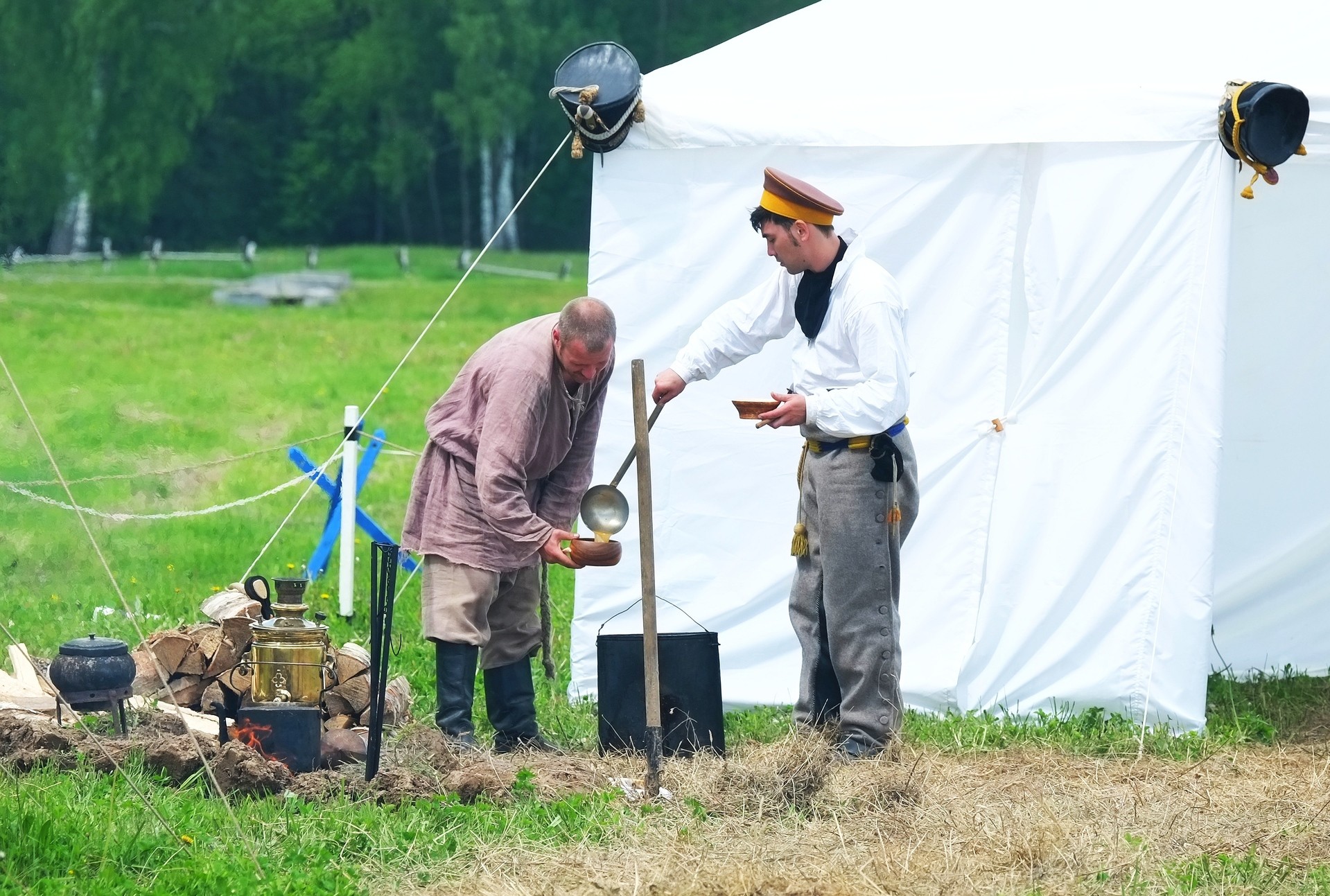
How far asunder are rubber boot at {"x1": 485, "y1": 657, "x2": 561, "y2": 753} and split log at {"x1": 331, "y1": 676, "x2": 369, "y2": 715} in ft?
1.46

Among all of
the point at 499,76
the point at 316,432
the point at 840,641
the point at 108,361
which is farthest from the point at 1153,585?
the point at 499,76

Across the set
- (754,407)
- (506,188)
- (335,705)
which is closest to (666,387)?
(754,407)

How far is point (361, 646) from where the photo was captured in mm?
5910

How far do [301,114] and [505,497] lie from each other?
138ft

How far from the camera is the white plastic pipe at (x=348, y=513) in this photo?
705 centimetres

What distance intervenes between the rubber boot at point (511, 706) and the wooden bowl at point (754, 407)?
1.10 metres

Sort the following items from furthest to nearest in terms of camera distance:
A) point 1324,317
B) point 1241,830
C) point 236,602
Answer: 1. point 1324,317
2. point 236,602
3. point 1241,830

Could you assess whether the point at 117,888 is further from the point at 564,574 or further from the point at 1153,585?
the point at 564,574

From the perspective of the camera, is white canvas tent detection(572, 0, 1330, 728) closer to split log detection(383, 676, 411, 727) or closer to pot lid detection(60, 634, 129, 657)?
split log detection(383, 676, 411, 727)

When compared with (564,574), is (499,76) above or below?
above

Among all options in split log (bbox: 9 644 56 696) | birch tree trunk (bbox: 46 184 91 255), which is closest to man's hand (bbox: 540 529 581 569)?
split log (bbox: 9 644 56 696)

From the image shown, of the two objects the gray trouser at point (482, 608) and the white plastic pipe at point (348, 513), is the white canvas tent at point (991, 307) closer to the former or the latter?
the gray trouser at point (482, 608)

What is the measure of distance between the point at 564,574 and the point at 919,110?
3.46 metres

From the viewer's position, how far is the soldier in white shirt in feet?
15.6
